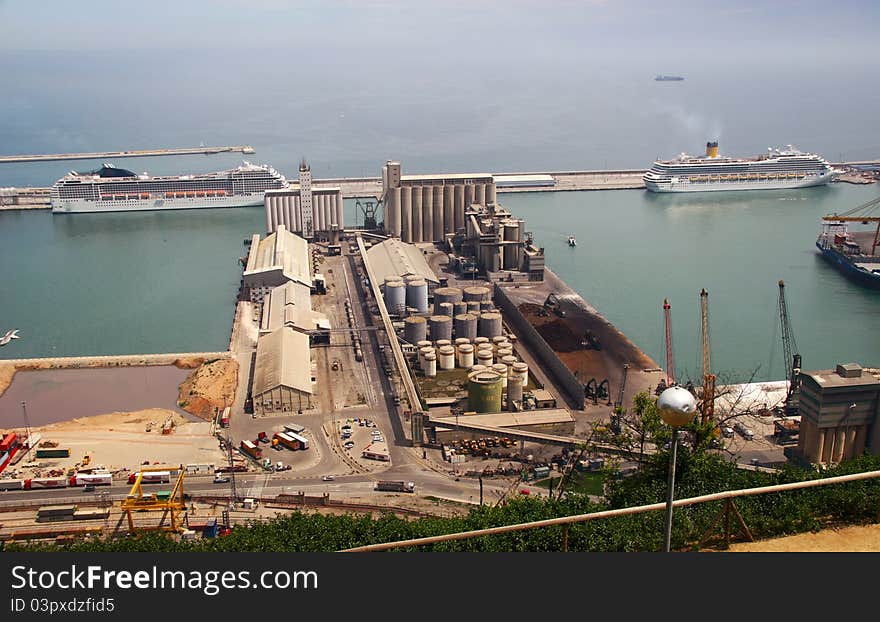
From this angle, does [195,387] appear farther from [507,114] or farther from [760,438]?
[507,114]

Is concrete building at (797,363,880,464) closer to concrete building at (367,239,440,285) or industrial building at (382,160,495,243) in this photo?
concrete building at (367,239,440,285)

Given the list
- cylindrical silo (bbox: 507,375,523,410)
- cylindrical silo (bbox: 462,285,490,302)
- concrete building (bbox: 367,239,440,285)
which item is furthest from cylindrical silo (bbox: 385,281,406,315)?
cylindrical silo (bbox: 507,375,523,410)

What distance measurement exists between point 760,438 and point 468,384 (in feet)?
13.9

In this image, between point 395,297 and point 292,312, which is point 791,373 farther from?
point 292,312

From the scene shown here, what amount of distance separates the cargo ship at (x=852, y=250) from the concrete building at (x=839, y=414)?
10242mm

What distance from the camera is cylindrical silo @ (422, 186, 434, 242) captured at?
2341 centimetres

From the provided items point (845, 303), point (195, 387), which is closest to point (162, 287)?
point (195, 387)

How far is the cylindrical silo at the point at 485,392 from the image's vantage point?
11.9 metres

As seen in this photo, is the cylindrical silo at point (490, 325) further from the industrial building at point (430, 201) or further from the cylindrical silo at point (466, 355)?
the industrial building at point (430, 201)

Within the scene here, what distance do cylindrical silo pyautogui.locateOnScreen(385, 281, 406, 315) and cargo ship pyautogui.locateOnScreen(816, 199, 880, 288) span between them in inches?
447

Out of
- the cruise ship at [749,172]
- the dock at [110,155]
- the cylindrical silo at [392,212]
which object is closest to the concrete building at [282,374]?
the cylindrical silo at [392,212]

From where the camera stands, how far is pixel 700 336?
1502cm

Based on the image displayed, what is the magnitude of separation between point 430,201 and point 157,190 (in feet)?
39.4

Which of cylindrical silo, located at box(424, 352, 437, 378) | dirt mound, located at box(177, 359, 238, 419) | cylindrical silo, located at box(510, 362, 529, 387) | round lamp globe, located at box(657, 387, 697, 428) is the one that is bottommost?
dirt mound, located at box(177, 359, 238, 419)
